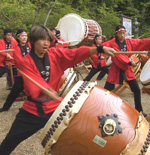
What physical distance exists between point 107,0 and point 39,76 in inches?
439

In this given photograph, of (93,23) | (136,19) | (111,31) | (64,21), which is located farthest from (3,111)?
(136,19)

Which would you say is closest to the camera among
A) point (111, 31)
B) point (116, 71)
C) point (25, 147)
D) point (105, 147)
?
point (105, 147)

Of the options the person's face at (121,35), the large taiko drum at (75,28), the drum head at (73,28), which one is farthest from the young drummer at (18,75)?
the drum head at (73,28)

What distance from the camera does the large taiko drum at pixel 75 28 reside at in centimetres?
596

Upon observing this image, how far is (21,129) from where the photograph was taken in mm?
1619

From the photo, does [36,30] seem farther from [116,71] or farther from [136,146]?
[116,71]

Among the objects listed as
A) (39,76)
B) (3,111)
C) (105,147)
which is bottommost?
(3,111)

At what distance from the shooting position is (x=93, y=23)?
678cm

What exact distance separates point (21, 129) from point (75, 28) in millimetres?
4857

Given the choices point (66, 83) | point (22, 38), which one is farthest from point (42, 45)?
point (22, 38)

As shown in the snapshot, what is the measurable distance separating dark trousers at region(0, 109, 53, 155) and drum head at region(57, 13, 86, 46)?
14.6 feet

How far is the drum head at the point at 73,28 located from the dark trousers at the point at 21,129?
4.46 metres

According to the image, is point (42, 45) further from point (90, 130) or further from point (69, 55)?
point (90, 130)

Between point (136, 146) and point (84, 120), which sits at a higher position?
point (84, 120)
